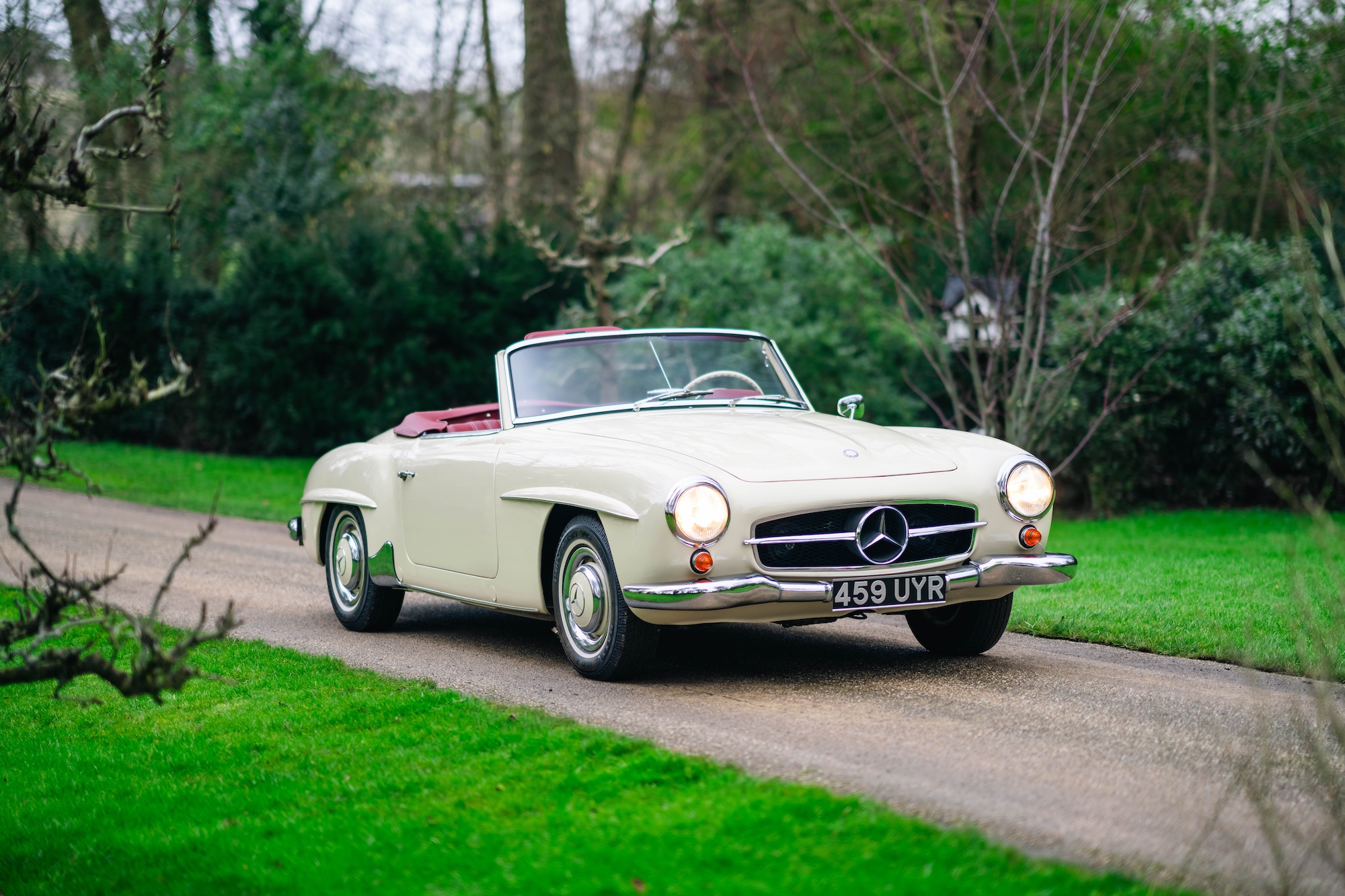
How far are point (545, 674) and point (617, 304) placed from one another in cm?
1456

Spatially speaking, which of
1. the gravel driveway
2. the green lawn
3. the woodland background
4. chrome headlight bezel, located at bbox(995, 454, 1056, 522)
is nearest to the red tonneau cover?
the gravel driveway

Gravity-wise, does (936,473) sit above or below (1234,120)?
below

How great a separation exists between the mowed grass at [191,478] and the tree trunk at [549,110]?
611cm

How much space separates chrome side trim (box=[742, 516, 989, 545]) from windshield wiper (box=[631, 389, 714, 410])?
1686 mm

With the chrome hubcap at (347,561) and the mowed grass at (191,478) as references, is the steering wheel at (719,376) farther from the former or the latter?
the mowed grass at (191,478)

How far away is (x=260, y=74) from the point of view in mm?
25047

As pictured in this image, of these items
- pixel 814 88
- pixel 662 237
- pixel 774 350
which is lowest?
pixel 774 350

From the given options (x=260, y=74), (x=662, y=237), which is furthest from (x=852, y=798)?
(x=260, y=74)

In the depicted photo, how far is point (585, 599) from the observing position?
5.97 metres

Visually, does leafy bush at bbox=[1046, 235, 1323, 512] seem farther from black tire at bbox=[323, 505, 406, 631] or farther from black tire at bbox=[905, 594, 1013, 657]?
black tire at bbox=[323, 505, 406, 631]

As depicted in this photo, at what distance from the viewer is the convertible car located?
5539mm

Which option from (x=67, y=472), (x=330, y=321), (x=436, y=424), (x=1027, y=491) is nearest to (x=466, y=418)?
(x=436, y=424)

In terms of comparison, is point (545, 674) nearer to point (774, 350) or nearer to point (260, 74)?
point (774, 350)

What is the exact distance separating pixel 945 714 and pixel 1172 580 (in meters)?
4.37
